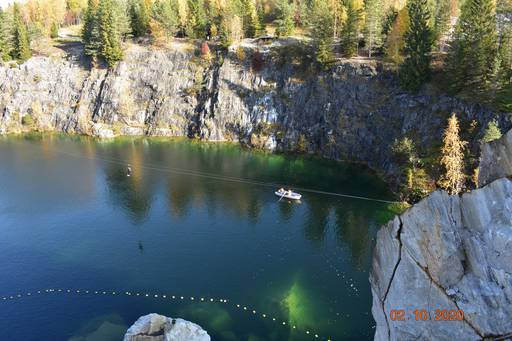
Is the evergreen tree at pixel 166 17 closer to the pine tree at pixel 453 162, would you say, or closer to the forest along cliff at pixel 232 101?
the forest along cliff at pixel 232 101

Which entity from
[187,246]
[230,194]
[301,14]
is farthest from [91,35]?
[187,246]

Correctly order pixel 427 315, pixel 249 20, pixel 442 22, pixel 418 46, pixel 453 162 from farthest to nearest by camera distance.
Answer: pixel 249 20 < pixel 442 22 < pixel 418 46 < pixel 453 162 < pixel 427 315

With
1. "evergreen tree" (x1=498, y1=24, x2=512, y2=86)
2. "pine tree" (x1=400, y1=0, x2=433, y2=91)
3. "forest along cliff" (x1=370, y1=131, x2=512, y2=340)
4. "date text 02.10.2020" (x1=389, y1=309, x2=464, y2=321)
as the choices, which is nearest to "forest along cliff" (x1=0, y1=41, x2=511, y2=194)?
"pine tree" (x1=400, y1=0, x2=433, y2=91)

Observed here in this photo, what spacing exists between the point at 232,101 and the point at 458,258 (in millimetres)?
99408

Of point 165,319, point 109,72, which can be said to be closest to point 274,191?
point 165,319

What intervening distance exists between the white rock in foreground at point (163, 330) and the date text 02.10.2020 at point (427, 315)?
21413mm

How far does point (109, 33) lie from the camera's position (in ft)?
403

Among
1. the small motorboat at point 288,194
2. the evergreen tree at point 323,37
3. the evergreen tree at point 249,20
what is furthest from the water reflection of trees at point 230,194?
the evergreen tree at point 249,20

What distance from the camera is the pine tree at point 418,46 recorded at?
80.4m

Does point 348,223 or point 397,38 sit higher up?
point 397,38

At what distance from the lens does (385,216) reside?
211 feet

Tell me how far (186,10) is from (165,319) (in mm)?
122300

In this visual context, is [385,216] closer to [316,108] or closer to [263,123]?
[316,108]

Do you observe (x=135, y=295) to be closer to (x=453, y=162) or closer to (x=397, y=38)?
(x=453, y=162)
